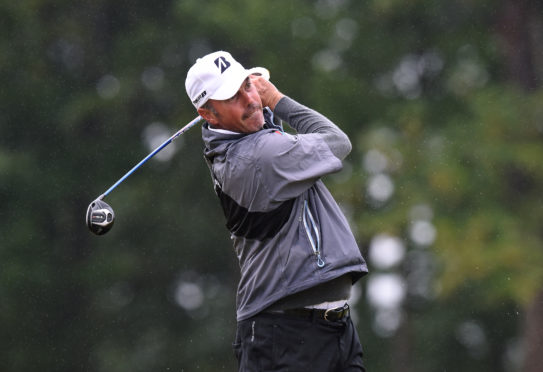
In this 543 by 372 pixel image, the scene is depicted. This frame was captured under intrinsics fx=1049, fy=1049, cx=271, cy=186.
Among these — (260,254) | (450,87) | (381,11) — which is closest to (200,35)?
(381,11)

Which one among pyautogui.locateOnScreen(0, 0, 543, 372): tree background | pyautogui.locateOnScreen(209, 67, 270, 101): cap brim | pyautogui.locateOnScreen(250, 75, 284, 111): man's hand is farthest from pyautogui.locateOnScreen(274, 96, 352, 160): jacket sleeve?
pyautogui.locateOnScreen(0, 0, 543, 372): tree background

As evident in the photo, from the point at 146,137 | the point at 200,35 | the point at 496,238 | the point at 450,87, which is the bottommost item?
the point at 496,238

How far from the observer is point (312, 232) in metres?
4.22

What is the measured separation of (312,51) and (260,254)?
13053mm

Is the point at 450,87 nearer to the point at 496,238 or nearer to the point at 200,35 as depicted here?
the point at 496,238

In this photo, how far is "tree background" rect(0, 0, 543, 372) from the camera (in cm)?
1562

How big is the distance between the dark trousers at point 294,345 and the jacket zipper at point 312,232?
0.88ft

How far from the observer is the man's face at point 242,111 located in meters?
4.36

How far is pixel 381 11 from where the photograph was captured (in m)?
16.9

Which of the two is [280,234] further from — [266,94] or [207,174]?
[207,174]

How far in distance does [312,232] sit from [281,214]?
151 millimetres

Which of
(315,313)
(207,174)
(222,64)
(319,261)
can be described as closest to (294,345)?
(315,313)

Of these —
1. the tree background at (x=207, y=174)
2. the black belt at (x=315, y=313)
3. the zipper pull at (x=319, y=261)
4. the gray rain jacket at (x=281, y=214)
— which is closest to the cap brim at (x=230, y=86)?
the gray rain jacket at (x=281, y=214)

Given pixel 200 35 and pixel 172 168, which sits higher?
pixel 200 35
